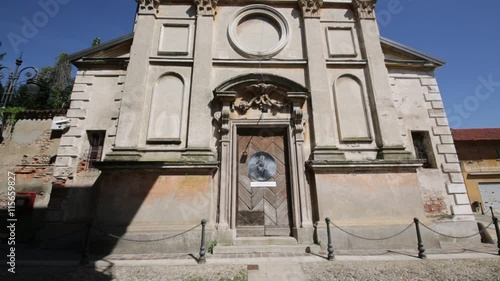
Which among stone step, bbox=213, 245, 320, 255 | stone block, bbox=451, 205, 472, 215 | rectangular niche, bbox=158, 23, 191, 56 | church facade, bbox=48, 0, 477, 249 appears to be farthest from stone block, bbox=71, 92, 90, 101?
stone block, bbox=451, 205, 472, 215

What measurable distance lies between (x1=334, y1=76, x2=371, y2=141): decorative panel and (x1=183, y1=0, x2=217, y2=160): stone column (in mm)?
4589

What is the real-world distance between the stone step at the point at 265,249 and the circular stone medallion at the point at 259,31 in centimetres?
660

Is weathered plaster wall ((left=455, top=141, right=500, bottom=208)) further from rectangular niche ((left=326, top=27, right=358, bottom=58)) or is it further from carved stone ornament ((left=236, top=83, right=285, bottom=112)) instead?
carved stone ornament ((left=236, top=83, right=285, bottom=112))

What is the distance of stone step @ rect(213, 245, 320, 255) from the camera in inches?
252

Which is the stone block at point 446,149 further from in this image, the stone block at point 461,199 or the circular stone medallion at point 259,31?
the circular stone medallion at point 259,31

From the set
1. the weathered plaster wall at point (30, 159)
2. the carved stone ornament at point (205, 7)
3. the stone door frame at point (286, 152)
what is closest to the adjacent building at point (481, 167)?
the stone door frame at point (286, 152)

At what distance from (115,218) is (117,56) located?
250 inches

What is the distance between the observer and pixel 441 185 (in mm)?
8312

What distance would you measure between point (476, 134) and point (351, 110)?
2717 cm

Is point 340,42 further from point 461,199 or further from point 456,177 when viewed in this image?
point 461,199

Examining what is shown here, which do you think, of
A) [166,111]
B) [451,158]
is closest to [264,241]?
[166,111]

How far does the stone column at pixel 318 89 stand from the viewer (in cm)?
780

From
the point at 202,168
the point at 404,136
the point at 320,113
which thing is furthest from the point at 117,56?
the point at 404,136

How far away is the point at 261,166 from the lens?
7949mm
